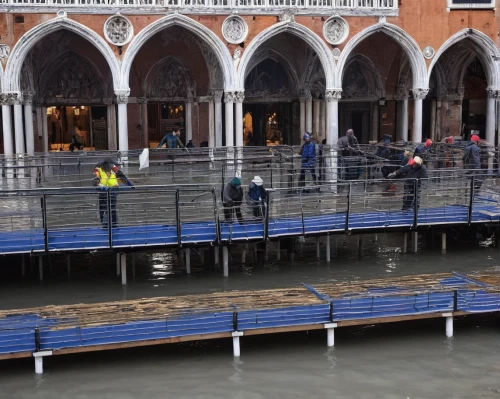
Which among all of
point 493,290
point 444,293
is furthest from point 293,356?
point 493,290

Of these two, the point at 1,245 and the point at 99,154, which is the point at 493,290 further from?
the point at 99,154

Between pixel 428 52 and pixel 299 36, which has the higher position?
pixel 299 36

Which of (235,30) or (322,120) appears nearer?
(235,30)

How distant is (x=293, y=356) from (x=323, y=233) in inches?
165

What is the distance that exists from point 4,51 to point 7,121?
6.88ft

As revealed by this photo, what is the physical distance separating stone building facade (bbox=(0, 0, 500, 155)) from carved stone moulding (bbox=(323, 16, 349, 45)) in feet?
0.12

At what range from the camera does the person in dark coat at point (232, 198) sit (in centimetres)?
1479

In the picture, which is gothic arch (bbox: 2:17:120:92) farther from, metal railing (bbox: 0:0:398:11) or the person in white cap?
the person in white cap

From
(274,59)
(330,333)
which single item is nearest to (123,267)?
(330,333)

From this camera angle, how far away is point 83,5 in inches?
909

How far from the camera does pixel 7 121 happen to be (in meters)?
23.5

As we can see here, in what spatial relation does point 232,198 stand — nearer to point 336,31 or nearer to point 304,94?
point 336,31

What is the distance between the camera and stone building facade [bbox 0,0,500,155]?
23672 millimetres

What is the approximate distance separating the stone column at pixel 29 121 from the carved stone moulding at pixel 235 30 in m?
6.97
